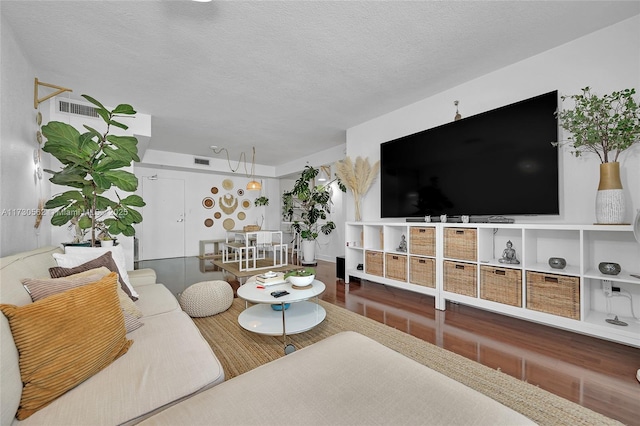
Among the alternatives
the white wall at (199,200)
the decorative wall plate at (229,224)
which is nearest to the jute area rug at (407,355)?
the white wall at (199,200)

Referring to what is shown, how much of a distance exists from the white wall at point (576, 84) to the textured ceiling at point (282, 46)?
124 mm

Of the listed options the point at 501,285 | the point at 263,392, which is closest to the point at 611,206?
the point at 501,285

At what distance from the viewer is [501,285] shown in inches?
98.7

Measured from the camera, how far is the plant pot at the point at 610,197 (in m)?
2.00

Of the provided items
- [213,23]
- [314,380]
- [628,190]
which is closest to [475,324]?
[628,190]

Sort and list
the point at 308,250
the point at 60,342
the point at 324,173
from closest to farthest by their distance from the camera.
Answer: the point at 60,342 < the point at 308,250 < the point at 324,173

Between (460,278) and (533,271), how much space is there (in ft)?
2.11

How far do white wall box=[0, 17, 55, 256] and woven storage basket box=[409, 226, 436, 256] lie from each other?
12.1 ft

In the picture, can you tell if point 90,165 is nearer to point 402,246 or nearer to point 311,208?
point 402,246

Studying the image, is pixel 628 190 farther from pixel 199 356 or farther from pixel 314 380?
pixel 199 356

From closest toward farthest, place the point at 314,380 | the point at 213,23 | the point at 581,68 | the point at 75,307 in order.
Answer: the point at 314,380 < the point at 75,307 < the point at 213,23 < the point at 581,68

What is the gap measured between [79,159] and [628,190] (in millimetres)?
4493

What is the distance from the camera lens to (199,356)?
4.13ft

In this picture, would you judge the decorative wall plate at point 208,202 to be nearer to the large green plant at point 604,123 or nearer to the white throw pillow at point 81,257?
the white throw pillow at point 81,257
